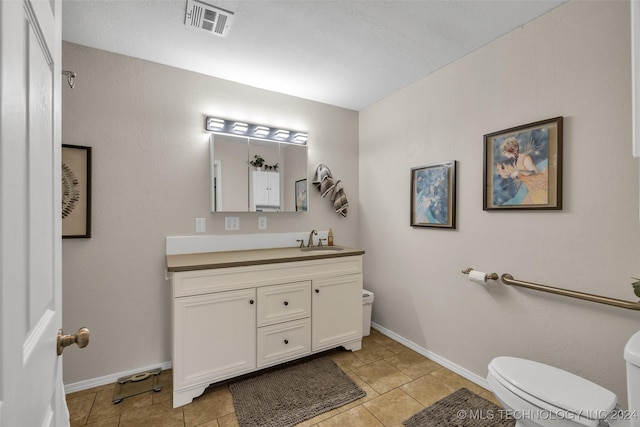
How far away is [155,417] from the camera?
5.54ft

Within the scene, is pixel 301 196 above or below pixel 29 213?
above

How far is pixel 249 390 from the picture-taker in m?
1.93

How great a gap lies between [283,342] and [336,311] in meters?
0.50

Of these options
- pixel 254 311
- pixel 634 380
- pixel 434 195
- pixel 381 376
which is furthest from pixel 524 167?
pixel 254 311

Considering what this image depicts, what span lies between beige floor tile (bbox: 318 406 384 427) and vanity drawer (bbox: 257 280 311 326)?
2.27ft

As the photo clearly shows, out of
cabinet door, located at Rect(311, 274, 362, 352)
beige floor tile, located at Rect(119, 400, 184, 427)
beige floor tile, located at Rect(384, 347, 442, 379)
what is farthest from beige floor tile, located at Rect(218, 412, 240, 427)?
beige floor tile, located at Rect(384, 347, 442, 379)

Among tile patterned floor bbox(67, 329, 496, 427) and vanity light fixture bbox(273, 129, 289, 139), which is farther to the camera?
vanity light fixture bbox(273, 129, 289, 139)

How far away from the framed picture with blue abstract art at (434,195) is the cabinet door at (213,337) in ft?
4.94

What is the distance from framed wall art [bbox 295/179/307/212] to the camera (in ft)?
9.09

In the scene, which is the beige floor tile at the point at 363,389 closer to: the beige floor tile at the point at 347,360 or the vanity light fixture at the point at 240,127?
the beige floor tile at the point at 347,360

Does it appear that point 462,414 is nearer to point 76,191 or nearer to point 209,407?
point 209,407

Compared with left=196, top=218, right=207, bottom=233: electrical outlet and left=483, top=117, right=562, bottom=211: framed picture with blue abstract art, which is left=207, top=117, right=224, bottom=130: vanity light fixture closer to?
left=196, top=218, right=207, bottom=233: electrical outlet

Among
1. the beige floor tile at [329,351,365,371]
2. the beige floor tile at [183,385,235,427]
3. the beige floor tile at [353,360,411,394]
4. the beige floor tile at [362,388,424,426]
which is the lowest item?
the beige floor tile at [183,385,235,427]

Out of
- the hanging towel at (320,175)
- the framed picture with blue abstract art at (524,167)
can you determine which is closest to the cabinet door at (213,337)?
the hanging towel at (320,175)
